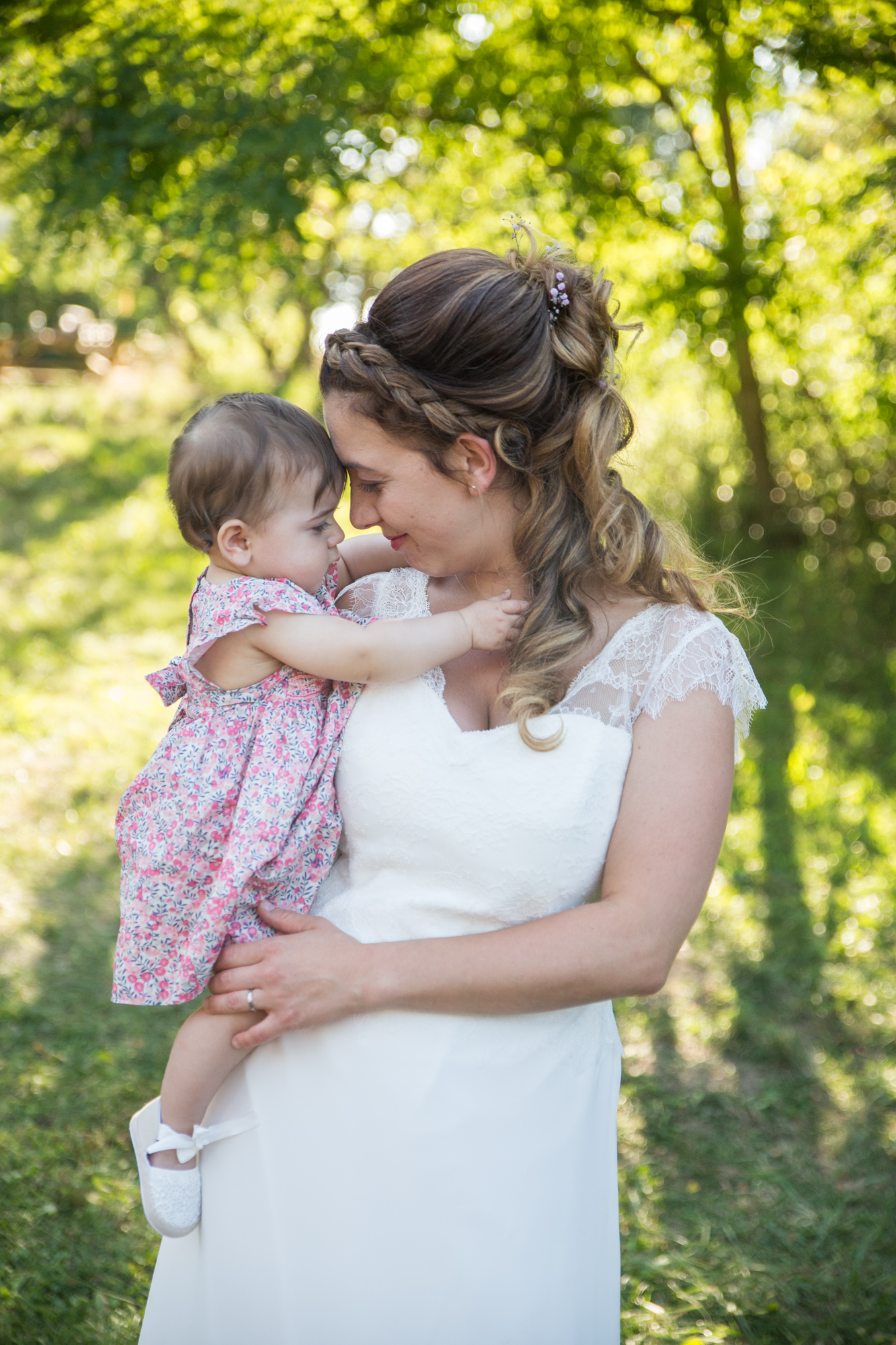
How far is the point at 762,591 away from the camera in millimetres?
8117

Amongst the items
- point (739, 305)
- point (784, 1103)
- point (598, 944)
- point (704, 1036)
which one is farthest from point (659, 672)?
point (739, 305)

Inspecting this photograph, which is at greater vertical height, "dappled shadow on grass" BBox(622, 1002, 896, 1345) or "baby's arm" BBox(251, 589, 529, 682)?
"baby's arm" BBox(251, 589, 529, 682)

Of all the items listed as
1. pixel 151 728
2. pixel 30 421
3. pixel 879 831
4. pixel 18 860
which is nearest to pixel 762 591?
pixel 879 831

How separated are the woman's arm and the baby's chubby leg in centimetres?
7

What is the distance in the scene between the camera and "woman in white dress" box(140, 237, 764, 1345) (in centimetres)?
156

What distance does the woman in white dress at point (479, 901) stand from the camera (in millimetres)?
1563

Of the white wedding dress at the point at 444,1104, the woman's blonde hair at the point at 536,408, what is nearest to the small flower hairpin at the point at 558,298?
the woman's blonde hair at the point at 536,408

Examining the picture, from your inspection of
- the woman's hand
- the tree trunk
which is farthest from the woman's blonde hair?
the tree trunk

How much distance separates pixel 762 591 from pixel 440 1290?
7.17 meters

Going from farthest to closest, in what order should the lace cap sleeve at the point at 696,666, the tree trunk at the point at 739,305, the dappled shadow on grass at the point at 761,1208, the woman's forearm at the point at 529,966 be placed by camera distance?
the tree trunk at the point at 739,305, the dappled shadow on grass at the point at 761,1208, the lace cap sleeve at the point at 696,666, the woman's forearm at the point at 529,966

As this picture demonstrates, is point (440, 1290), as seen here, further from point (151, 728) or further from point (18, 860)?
point (151, 728)

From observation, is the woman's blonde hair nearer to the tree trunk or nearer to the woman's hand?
the woman's hand

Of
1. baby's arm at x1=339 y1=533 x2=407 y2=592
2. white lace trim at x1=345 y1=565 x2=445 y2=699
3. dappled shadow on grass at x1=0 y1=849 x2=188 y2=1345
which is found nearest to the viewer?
white lace trim at x1=345 y1=565 x2=445 y2=699

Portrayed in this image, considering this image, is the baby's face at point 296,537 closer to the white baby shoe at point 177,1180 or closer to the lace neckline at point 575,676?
the lace neckline at point 575,676
